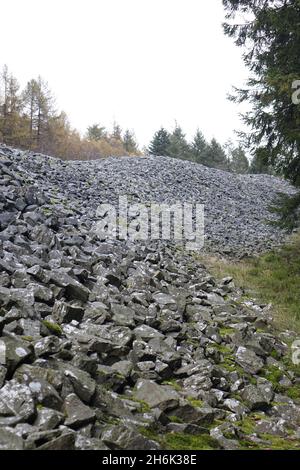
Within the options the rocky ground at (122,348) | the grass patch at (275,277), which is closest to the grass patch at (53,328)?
the rocky ground at (122,348)

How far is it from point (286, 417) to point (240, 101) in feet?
30.6

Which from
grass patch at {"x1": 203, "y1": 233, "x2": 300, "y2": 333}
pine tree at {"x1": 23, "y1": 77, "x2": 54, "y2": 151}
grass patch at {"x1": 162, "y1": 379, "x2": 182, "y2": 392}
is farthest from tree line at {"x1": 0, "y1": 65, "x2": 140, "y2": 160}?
grass patch at {"x1": 162, "y1": 379, "x2": 182, "y2": 392}

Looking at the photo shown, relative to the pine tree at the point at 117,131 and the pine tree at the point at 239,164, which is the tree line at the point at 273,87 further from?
the pine tree at the point at 117,131

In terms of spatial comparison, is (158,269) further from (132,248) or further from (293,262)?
(293,262)

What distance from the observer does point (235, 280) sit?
11414 millimetres

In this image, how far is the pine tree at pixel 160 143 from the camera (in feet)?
171

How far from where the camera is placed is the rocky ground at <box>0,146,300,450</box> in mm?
3508

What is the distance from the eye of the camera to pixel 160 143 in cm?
5253

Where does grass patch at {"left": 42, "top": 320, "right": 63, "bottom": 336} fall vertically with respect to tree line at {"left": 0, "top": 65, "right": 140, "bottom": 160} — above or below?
below

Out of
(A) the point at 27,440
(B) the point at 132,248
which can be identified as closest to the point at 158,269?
(B) the point at 132,248

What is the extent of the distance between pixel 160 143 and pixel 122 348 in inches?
1937

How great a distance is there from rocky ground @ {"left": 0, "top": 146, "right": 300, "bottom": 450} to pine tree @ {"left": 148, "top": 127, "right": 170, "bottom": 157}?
136ft

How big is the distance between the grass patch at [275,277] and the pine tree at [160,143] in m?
37.9

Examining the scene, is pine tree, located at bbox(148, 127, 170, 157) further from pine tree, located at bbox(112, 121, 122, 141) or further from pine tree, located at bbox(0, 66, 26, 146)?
pine tree, located at bbox(112, 121, 122, 141)
